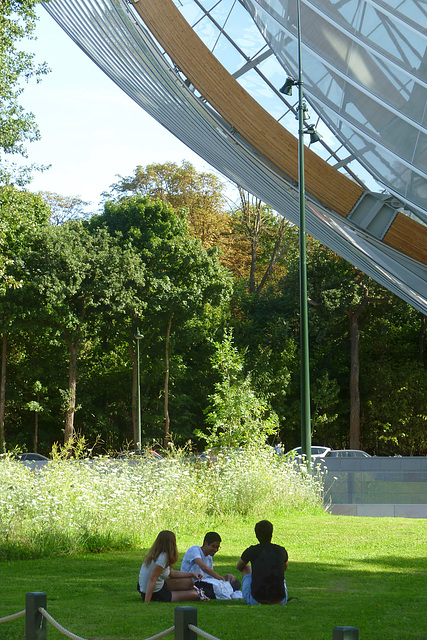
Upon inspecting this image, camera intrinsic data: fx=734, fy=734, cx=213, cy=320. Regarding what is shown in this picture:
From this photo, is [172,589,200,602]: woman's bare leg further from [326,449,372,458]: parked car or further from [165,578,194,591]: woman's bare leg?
[326,449,372,458]: parked car

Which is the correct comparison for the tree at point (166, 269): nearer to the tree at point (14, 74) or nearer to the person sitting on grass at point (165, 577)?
the tree at point (14, 74)

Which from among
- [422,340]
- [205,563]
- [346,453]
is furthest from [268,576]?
[422,340]

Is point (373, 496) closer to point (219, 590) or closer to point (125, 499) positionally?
point (125, 499)

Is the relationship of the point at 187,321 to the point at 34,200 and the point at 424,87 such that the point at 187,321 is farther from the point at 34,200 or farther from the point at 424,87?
the point at 424,87

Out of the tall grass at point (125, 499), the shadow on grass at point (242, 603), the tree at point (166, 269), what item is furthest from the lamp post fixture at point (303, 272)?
the tree at point (166, 269)

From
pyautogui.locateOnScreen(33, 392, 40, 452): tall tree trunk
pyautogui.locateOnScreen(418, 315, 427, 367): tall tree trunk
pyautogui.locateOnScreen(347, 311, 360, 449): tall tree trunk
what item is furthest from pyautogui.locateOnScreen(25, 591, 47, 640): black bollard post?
pyautogui.locateOnScreen(418, 315, 427, 367): tall tree trunk

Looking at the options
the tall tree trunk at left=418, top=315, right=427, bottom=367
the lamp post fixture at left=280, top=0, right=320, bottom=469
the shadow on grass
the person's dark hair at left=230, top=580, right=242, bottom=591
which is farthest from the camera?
the tall tree trunk at left=418, top=315, right=427, bottom=367

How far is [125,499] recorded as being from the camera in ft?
34.4

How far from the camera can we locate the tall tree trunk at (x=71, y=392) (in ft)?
112

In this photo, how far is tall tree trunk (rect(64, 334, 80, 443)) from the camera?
1345 inches

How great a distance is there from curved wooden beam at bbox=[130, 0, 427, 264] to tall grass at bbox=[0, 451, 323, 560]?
224 inches

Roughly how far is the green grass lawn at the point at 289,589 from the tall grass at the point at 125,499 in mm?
355

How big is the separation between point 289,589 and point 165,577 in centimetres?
132

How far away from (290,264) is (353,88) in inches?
1042
